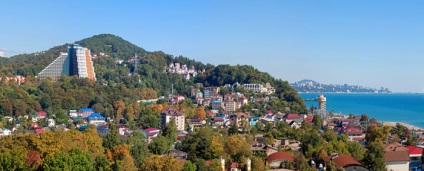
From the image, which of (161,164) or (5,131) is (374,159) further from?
(5,131)

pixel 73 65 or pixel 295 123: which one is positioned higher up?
pixel 73 65

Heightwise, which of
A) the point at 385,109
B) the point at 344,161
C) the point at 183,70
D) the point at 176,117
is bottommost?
the point at 385,109

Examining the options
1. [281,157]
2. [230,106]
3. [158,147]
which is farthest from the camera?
[230,106]

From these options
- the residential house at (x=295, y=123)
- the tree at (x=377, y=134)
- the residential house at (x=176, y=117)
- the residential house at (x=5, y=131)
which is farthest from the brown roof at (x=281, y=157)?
the residential house at (x=5, y=131)

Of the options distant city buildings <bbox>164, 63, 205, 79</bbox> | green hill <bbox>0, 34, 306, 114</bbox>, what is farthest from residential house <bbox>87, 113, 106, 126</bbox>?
distant city buildings <bbox>164, 63, 205, 79</bbox>

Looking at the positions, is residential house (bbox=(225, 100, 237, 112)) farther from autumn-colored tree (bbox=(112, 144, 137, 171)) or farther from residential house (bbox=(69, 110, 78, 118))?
autumn-colored tree (bbox=(112, 144, 137, 171))

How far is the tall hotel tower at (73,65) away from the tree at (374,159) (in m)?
24.8

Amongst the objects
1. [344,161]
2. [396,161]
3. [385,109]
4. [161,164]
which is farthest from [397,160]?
[385,109]

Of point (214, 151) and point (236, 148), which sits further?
point (236, 148)

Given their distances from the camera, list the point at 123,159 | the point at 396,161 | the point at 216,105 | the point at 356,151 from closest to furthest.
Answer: the point at 123,159 → the point at 396,161 → the point at 356,151 → the point at 216,105

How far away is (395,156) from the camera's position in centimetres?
1168

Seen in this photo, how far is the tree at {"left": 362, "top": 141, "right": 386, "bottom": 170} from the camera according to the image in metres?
10.7

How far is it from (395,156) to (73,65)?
27752 millimetres

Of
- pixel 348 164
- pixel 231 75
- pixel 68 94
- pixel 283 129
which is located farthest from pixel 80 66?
pixel 348 164
